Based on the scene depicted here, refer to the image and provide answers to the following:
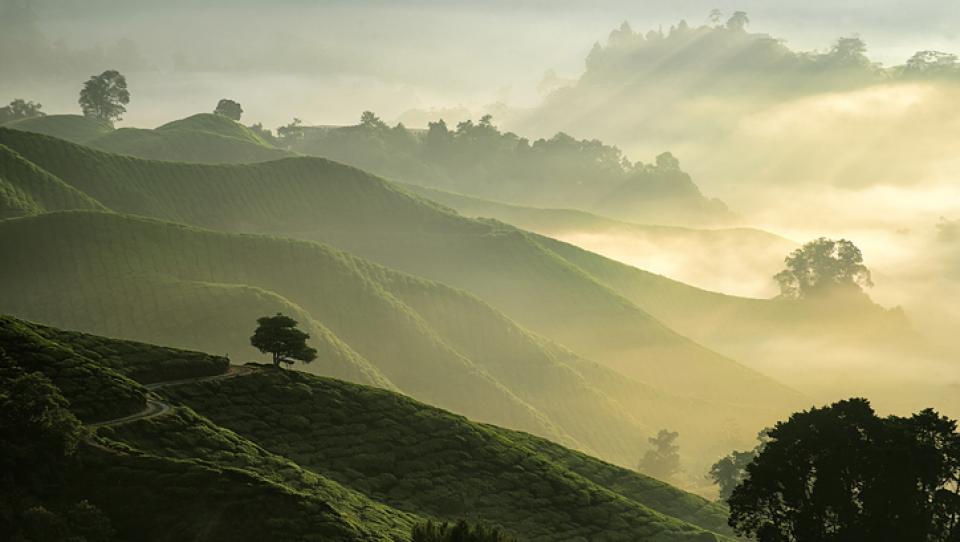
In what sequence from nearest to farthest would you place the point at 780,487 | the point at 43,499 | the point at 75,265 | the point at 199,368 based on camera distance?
the point at 43,499, the point at 780,487, the point at 199,368, the point at 75,265

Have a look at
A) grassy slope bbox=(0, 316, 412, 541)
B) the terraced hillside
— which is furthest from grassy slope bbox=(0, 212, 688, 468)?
grassy slope bbox=(0, 316, 412, 541)

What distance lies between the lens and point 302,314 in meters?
180

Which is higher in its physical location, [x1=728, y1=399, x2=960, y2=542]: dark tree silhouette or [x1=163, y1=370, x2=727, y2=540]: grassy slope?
[x1=728, y1=399, x2=960, y2=542]: dark tree silhouette

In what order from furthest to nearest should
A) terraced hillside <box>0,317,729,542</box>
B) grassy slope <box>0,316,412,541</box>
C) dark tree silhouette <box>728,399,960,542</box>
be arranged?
dark tree silhouette <box>728,399,960,542</box> < terraced hillside <box>0,317,729,542</box> < grassy slope <box>0,316,412,541</box>

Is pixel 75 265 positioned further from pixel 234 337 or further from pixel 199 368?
pixel 199 368

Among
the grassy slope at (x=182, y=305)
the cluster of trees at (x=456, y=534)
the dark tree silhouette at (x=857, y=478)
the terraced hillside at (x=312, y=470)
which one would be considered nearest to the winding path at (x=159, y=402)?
the terraced hillside at (x=312, y=470)

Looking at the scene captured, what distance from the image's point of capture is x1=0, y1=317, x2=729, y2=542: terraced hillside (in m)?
55.5

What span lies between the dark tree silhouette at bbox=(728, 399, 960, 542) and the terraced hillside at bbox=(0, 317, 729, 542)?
15.4 meters

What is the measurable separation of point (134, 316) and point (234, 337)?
60.5 ft

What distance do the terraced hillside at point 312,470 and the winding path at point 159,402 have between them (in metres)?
0.60

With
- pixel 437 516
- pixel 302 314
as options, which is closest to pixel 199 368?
pixel 437 516

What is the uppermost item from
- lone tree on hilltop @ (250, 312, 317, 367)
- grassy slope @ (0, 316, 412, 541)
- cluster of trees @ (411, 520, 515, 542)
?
lone tree on hilltop @ (250, 312, 317, 367)

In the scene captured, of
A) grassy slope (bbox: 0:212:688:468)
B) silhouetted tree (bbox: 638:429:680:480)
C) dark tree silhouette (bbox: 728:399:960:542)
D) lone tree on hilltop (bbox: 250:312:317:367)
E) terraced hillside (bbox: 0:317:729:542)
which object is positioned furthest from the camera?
silhouetted tree (bbox: 638:429:680:480)

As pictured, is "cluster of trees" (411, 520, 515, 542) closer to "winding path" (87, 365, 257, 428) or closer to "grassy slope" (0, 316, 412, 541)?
"grassy slope" (0, 316, 412, 541)
